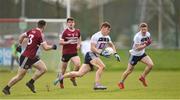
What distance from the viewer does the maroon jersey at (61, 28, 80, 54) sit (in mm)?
23453

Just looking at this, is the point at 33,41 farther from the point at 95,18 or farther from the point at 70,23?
the point at 95,18

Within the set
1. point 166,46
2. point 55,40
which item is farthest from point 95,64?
point 166,46

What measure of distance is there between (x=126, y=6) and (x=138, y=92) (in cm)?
3581

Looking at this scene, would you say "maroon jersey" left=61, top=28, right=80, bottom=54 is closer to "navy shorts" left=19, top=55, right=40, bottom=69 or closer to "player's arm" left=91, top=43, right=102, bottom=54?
"player's arm" left=91, top=43, right=102, bottom=54

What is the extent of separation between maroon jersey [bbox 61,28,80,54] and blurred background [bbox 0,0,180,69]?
14.8 metres

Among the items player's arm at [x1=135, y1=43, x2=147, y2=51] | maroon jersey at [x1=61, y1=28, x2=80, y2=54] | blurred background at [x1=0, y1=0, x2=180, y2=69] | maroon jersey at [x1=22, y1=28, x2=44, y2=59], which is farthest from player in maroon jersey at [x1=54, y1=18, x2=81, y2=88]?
blurred background at [x1=0, y1=0, x2=180, y2=69]

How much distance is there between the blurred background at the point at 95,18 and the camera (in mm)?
40625

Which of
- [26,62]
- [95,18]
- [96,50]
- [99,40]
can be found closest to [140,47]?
[99,40]

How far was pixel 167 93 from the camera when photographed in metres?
20.2

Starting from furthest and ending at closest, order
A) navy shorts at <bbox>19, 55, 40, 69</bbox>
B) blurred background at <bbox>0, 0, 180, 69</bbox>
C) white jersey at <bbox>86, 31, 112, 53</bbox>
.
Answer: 1. blurred background at <bbox>0, 0, 180, 69</bbox>
2. white jersey at <bbox>86, 31, 112, 53</bbox>
3. navy shorts at <bbox>19, 55, 40, 69</bbox>

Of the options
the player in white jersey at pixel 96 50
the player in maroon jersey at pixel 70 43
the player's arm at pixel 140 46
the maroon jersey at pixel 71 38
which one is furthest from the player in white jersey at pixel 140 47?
the maroon jersey at pixel 71 38

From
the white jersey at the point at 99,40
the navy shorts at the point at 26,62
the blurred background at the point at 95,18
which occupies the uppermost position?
the blurred background at the point at 95,18

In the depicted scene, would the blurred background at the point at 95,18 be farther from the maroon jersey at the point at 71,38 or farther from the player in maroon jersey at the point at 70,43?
the maroon jersey at the point at 71,38

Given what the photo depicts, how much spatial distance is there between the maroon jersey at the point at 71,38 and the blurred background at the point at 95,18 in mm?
14845
